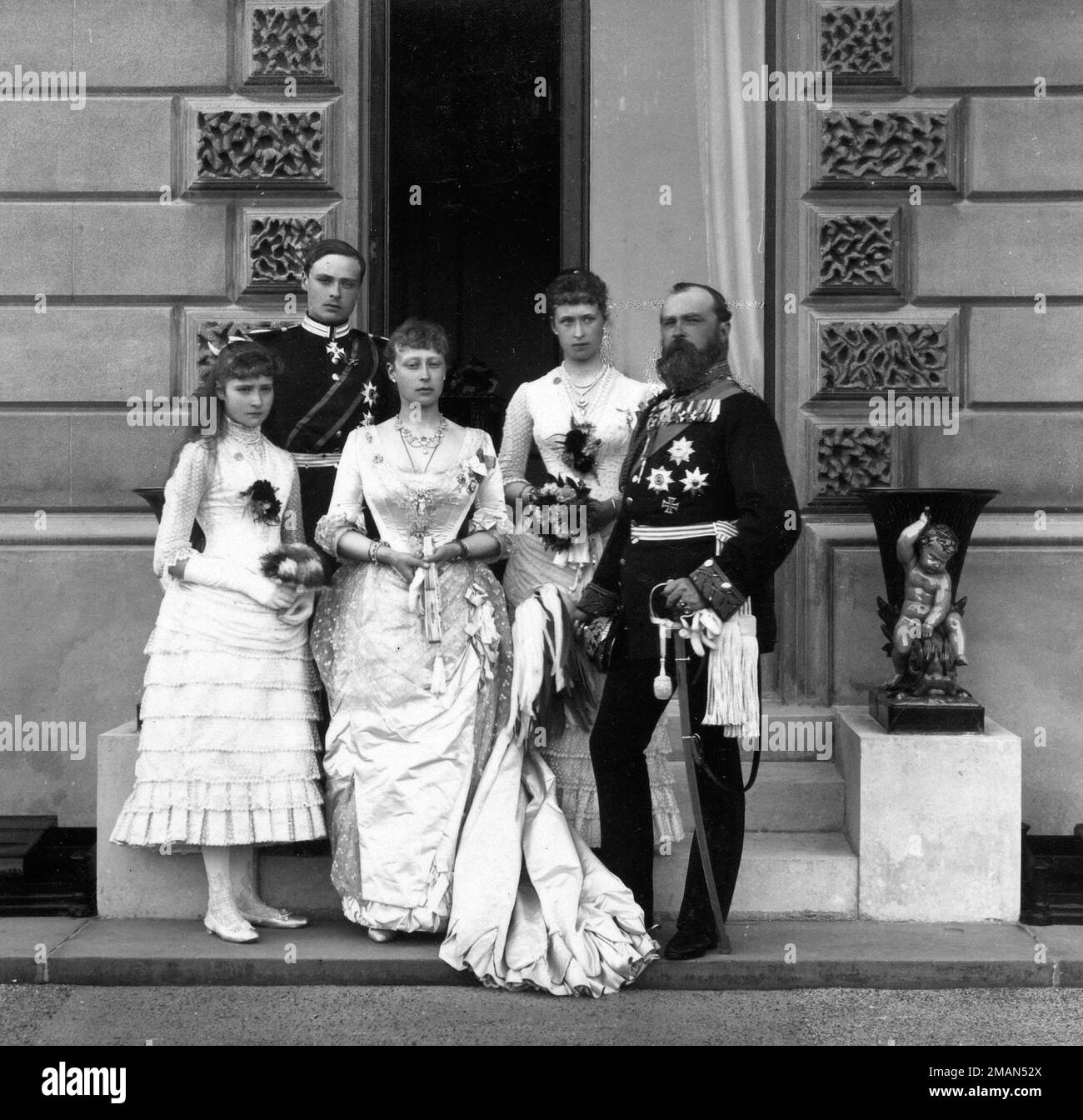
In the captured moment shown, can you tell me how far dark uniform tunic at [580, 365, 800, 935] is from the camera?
4895 millimetres

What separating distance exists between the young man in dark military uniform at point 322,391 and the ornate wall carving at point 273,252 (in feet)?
3.45

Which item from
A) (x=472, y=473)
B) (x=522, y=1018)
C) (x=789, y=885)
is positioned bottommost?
(x=522, y=1018)

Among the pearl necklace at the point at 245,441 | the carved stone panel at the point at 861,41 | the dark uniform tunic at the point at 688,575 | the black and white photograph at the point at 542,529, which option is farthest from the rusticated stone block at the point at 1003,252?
the pearl necklace at the point at 245,441

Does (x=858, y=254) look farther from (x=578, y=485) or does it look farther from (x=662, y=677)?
(x=662, y=677)

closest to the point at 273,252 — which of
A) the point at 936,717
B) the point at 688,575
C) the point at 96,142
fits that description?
the point at 96,142

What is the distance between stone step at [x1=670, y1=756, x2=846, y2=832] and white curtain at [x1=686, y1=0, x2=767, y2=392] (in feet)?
6.09

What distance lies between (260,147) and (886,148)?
2748 mm

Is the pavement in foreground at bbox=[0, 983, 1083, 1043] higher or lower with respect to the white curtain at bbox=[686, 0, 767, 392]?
lower

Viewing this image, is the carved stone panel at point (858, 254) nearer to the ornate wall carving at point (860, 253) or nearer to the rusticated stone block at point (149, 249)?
the ornate wall carving at point (860, 253)

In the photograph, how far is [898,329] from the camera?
21.7 ft

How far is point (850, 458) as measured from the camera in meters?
6.60

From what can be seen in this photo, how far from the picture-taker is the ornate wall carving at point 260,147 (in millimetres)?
6703

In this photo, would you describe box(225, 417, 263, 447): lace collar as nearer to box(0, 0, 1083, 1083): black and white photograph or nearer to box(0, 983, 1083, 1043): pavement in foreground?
box(0, 0, 1083, 1083): black and white photograph

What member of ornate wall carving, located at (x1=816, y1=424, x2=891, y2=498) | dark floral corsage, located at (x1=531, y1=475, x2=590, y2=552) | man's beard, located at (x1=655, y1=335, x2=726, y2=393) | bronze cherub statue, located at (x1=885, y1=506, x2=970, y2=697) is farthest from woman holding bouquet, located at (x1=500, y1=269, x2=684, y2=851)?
ornate wall carving, located at (x1=816, y1=424, x2=891, y2=498)
